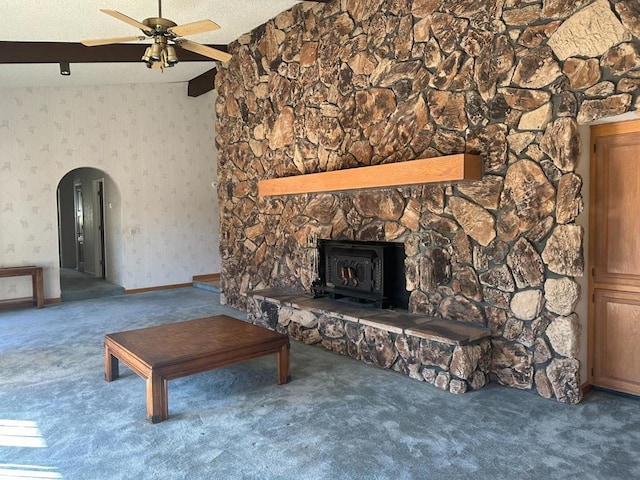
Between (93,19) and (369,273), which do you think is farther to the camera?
(93,19)

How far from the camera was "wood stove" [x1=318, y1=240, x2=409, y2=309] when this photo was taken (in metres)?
4.42

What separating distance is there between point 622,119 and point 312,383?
2902 mm

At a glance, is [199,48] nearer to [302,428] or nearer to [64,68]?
[302,428]

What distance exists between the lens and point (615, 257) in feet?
11.1

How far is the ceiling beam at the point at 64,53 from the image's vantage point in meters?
5.35

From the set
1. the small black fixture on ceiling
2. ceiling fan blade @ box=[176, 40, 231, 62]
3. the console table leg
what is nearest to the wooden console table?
the console table leg

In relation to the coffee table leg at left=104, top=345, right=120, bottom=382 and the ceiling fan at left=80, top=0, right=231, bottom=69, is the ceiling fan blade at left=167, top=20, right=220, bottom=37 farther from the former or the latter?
the coffee table leg at left=104, top=345, right=120, bottom=382

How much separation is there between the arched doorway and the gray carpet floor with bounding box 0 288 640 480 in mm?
3980

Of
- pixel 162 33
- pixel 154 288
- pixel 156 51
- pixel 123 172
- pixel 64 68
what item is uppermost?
pixel 64 68

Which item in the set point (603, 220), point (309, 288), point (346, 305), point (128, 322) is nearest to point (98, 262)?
point (128, 322)

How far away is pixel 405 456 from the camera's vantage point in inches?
102

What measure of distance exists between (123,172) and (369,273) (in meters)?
5.43

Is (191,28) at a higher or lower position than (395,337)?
higher

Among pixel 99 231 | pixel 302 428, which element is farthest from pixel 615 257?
pixel 99 231
